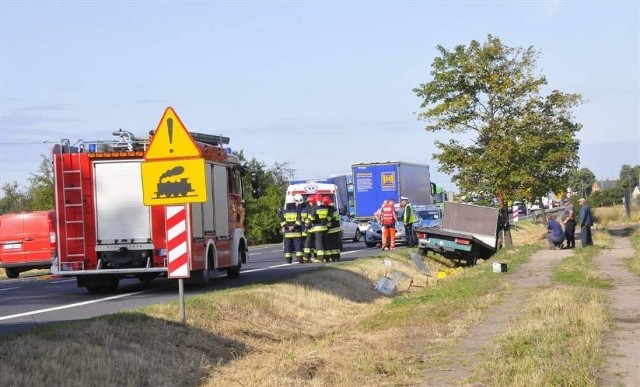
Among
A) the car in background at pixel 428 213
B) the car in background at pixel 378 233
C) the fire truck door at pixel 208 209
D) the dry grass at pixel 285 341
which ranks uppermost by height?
the fire truck door at pixel 208 209

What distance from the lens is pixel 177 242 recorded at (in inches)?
465

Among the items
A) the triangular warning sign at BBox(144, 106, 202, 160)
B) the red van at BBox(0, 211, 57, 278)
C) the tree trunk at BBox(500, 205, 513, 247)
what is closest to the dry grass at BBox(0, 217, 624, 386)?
the triangular warning sign at BBox(144, 106, 202, 160)

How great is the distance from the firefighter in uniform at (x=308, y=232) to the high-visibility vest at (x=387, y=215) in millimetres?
5086

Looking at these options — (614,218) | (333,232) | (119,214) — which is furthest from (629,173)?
(119,214)

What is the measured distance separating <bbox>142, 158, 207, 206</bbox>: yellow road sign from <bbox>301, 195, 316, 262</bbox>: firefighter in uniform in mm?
12571

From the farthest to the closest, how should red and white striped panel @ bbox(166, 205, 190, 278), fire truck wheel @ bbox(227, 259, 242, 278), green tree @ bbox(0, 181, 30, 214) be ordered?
green tree @ bbox(0, 181, 30, 214)
fire truck wheel @ bbox(227, 259, 242, 278)
red and white striped panel @ bbox(166, 205, 190, 278)

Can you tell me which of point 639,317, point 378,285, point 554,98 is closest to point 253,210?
point 554,98

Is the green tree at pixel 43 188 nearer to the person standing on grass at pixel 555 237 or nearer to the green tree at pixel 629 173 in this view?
the person standing on grass at pixel 555 237

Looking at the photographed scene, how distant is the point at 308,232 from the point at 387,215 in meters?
6.31

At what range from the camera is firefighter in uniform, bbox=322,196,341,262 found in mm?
24219

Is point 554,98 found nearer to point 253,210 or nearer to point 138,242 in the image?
point 138,242

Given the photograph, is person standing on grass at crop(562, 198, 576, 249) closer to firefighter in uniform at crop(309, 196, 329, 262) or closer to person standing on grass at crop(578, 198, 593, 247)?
person standing on grass at crop(578, 198, 593, 247)

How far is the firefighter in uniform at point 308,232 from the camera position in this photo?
23973 millimetres

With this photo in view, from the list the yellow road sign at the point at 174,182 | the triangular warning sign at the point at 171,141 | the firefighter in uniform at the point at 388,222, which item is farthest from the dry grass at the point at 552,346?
the firefighter in uniform at the point at 388,222
